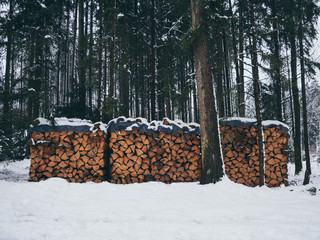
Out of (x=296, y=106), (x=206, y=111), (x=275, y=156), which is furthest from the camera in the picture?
(x=296, y=106)

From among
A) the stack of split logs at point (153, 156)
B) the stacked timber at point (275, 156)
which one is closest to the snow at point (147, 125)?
the stack of split logs at point (153, 156)

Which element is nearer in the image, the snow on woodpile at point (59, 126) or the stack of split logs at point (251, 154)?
the snow on woodpile at point (59, 126)

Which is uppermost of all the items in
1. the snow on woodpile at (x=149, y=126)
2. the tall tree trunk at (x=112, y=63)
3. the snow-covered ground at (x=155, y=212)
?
the tall tree trunk at (x=112, y=63)

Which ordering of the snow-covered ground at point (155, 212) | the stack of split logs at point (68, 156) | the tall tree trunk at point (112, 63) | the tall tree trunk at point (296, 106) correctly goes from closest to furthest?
the snow-covered ground at point (155, 212) → the stack of split logs at point (68, 156) → the tall tree trunk at point (112, 63) → the tall tree trunk at point (296, 106)

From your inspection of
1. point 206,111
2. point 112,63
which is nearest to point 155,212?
point 206,111

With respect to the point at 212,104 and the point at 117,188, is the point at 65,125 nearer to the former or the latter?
the point at 117,188

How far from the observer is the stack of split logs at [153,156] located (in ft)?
20.8

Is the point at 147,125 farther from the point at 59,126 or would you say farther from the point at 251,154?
the point at 251,154

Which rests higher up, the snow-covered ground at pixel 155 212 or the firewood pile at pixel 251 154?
the firewood pile at pixel 251 154

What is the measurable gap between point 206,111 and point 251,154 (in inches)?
88.7

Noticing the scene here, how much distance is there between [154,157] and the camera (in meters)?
6.46

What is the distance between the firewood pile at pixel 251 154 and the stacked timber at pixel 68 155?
4033 millimetres

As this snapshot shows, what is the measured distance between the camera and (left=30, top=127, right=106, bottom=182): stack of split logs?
20.6ft

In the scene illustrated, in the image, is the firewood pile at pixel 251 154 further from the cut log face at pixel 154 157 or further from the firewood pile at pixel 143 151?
the cut log face at pixel 154 157
